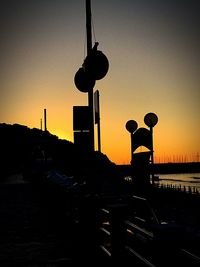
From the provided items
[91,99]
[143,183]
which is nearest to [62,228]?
[143,183]

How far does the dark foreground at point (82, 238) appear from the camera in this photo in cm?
492

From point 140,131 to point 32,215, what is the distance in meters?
5.30

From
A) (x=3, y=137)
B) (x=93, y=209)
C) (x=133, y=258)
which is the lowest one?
(x=133, y=258)

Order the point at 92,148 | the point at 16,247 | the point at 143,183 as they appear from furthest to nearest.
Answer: the point at 143,183
the point at 16,247
the point at 92,148

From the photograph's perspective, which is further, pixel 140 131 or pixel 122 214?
pixel 140 131

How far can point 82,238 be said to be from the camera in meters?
8.25

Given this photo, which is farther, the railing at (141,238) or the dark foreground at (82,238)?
the dark foreground at (82,238)

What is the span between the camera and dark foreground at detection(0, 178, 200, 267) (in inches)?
194

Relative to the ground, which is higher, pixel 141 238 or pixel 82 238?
pixel 141 238

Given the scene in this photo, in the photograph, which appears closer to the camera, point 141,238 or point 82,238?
point 141,238

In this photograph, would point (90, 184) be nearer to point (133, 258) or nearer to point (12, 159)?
point (133, 258)

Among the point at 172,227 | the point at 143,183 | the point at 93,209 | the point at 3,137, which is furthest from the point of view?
the point at 3,137

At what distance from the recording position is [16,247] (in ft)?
32.0

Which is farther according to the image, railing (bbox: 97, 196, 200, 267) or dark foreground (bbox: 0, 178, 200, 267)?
dark foreground (bbox: 0, 178, 200, 267)
